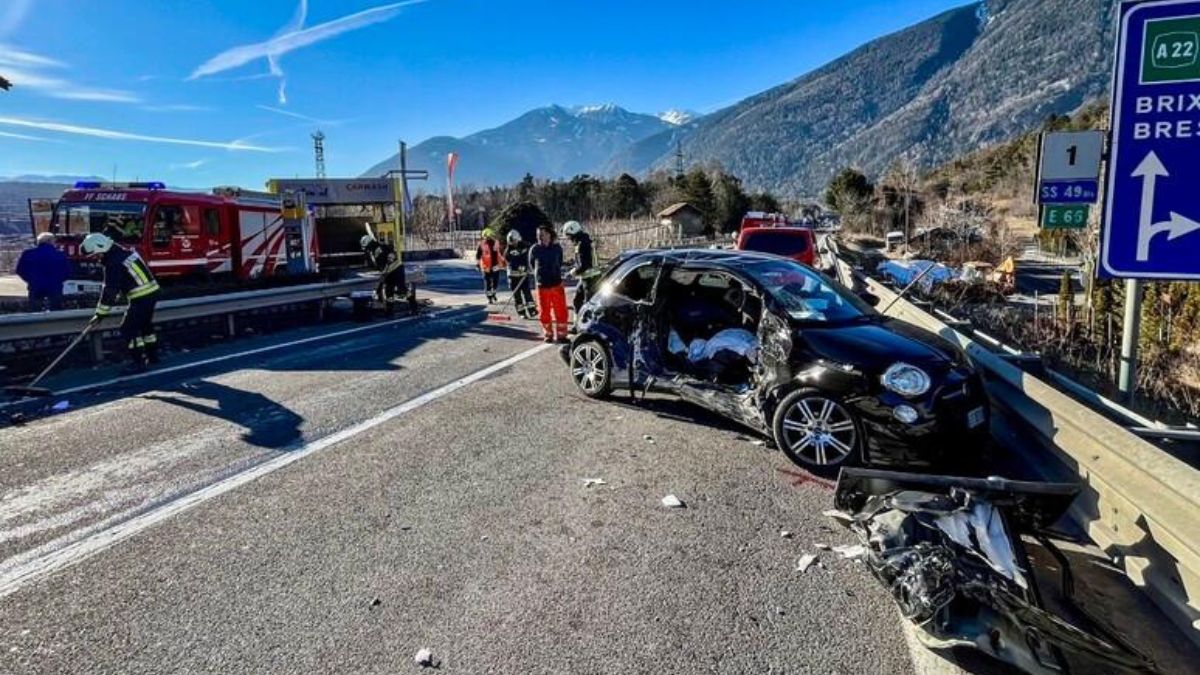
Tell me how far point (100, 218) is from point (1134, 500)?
52.4 feet

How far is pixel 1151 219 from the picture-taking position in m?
4.33

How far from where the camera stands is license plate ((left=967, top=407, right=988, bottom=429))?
4.65m

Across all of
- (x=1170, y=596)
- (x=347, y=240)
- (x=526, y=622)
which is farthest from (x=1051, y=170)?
(x=347, y=240)

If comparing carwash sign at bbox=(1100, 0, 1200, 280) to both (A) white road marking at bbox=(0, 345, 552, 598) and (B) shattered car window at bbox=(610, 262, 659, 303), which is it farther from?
(A) white road marking at bbox=(0, 345, 552, 598)

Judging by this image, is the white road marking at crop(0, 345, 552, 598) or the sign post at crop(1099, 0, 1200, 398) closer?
the white road marking at crop(0, 345, 552, 598)

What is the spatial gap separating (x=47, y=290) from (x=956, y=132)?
737 ft

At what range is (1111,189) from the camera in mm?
4410

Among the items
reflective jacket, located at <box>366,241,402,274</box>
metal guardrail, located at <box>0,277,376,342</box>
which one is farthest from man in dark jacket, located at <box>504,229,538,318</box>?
metal guardrail, located at <box>0,277,376,342</box>

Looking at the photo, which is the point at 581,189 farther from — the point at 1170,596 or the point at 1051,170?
the point at 1170,596

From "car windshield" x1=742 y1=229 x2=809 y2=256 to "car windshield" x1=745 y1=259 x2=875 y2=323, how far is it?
6925 mm

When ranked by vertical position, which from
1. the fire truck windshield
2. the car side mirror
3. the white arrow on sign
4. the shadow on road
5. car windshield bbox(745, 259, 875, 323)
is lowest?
the shadow on road

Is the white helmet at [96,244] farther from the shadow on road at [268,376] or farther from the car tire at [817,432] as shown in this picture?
the car tire at [817,432]

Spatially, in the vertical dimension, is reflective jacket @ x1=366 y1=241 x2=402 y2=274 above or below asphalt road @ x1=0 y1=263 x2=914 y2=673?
above

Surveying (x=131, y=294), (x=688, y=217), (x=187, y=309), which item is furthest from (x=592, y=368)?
(x=688, y=217)
